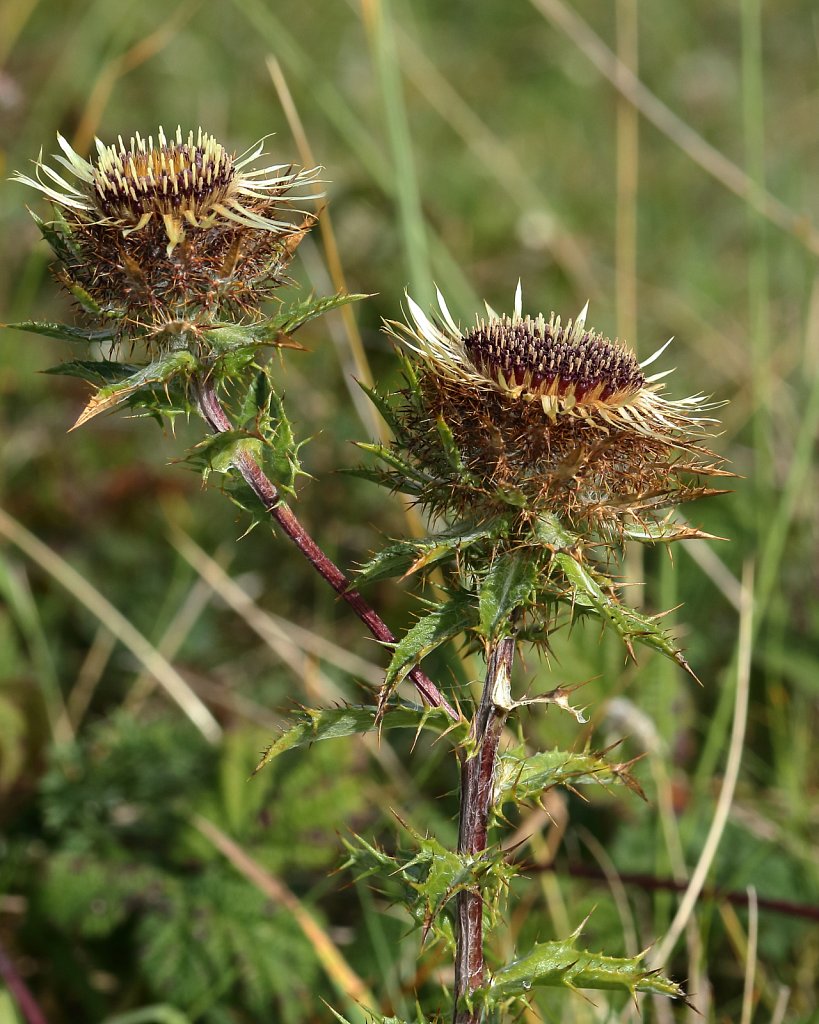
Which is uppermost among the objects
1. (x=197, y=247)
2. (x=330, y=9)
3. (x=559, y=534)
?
(x=330, y=9)

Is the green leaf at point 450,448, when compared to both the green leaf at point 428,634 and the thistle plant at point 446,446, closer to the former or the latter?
the thistle plant at point 446,446

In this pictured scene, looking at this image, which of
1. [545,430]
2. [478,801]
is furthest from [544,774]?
[545,430]

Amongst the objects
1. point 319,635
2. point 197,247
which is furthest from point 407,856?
point 319,635

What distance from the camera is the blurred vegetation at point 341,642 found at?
9.04 ft

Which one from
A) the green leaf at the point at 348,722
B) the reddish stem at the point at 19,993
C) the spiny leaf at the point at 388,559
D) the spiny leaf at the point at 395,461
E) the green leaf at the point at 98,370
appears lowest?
the reddish stem at the point at 19,993

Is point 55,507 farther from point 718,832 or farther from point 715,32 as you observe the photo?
point 715,32

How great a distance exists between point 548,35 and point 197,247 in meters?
8.00

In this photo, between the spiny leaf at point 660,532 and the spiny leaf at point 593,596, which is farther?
the spiny leaf at point 660,532

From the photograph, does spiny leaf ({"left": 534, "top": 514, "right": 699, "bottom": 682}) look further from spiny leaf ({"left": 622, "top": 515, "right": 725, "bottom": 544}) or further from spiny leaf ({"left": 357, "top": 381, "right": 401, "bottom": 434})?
spiny leaf ({"left": 357, "top": 381, "right": 401, "bottom": 434})

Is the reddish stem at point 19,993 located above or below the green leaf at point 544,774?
below

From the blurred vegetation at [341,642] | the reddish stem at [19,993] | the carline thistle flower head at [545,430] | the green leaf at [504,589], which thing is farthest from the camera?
the blurred vegetation at [341,642]

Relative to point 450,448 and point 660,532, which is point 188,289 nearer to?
point 450,448

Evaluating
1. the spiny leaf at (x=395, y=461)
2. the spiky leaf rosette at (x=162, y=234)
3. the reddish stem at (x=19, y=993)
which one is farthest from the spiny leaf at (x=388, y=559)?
the reddish stem at (x=19, y=993)

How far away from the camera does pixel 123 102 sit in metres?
6.43
